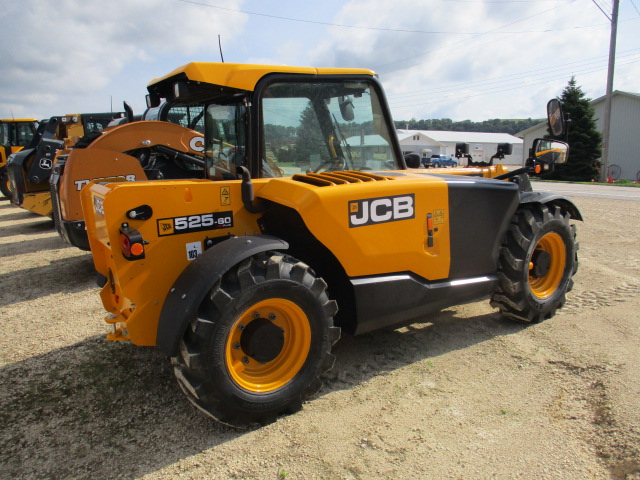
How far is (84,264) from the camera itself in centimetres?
711

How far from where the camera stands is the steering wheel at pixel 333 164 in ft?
11.9

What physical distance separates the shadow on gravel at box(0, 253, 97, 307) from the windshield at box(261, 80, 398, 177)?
149 inches

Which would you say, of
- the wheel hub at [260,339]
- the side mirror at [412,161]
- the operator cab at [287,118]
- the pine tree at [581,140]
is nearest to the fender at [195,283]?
the wheel hub at [260,339]

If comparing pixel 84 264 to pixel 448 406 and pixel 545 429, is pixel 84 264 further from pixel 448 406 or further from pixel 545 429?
pixel 545 429

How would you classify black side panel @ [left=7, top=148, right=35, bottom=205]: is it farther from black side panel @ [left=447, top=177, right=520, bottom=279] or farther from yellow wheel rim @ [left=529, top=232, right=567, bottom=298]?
yellow wheel rim @ [left=529, top=232, right=567, bottom=298]

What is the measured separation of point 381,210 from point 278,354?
1159 millimetres

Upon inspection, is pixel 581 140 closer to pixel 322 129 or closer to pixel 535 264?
pixel 535 264

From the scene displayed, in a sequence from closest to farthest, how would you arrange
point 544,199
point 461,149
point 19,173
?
point 544,199 → point 461,149 → point 19,173

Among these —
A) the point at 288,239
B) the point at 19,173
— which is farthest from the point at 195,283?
the point at 19,173

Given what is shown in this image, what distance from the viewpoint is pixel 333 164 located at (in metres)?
3.67

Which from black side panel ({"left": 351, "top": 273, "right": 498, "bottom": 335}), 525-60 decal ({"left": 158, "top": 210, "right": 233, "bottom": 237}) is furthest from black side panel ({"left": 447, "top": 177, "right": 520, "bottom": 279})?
525-60 decal ({"left": 158, "top": 210, "right": 233, "bottom": 237})

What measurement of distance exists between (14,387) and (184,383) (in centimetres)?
167

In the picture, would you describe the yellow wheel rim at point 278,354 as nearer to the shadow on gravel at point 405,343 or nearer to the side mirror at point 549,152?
the shadow on gravel at point 405,343

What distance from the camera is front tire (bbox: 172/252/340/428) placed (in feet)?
8.52
